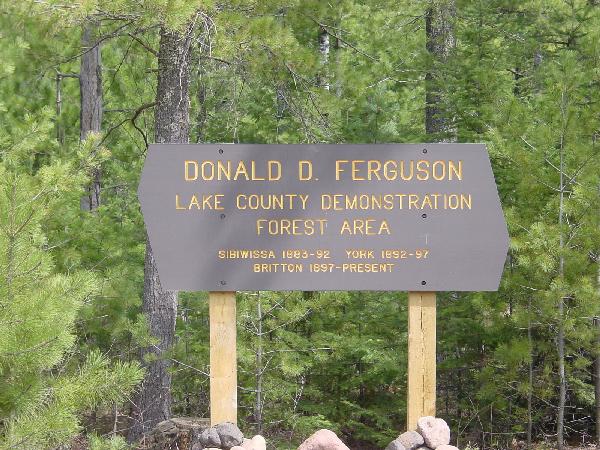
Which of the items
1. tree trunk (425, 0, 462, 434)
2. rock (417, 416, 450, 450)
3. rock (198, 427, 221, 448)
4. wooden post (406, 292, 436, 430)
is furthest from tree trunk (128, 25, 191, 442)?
tree trunk (425, 0, 462, 434)

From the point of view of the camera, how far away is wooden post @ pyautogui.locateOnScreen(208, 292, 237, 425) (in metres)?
4.91

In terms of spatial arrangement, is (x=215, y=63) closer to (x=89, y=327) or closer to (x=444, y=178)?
(x=89, y=327)

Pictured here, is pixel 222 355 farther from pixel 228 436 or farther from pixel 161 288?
pixel 161 288

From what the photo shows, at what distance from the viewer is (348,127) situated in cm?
812

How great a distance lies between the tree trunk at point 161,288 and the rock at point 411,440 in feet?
8.40

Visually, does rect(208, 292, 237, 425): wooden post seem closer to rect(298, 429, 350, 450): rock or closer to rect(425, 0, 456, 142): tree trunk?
rect(298, 429, 350, 450): rock

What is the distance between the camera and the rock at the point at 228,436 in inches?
187

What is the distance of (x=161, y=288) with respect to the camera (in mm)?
6984

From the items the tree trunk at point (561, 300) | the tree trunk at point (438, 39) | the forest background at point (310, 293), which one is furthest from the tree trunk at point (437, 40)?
the tree trunk at point (561, 300)

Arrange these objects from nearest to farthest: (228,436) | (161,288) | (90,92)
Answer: (228,436)
(161,288)
(90,92)

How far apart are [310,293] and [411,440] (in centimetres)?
314

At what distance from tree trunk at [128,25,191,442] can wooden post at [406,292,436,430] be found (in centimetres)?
248

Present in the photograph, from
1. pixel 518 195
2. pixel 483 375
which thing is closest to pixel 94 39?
pixel 518 195

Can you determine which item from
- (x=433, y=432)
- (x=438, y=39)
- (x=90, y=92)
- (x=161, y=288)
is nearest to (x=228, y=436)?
(x=433, y=432)
